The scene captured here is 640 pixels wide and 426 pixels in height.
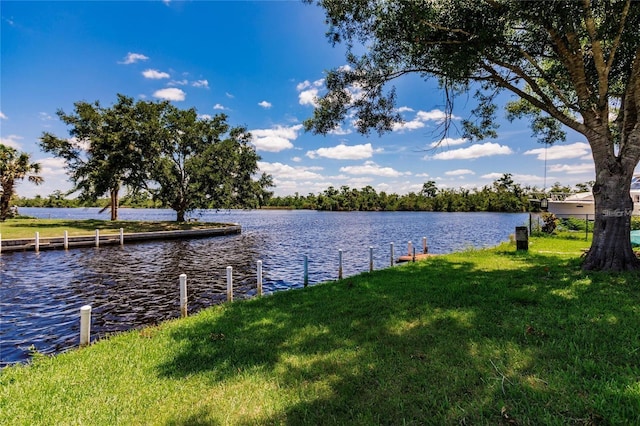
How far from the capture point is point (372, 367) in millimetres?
4688

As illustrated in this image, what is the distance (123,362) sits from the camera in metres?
5.58

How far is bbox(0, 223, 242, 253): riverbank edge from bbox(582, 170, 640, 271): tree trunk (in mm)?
31445

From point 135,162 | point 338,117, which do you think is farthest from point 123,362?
point 135,162

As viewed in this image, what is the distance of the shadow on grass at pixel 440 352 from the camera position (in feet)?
11.8

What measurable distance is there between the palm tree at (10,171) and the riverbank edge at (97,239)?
1920 cm

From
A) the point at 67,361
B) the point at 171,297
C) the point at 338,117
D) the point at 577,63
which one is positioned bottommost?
the point at 171,297

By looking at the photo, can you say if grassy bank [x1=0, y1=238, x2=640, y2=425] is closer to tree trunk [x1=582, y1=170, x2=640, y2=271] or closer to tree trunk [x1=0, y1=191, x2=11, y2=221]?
tree trunk [x1=582, y1=170, x2=640, y2=271]

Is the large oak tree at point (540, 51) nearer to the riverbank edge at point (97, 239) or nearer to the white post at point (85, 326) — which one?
the white post at point (85, 326)

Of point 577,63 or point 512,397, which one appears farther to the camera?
point 577,63

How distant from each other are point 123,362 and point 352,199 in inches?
5976

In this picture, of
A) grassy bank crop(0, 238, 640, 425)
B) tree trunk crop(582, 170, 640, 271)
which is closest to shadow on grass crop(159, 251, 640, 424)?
grassy bank crop(0, 238, 640, 425)

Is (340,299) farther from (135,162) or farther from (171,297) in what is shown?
(135,162)

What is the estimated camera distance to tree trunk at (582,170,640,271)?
30.5 ft

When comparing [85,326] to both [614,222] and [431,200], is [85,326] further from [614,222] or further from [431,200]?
[431,200]
